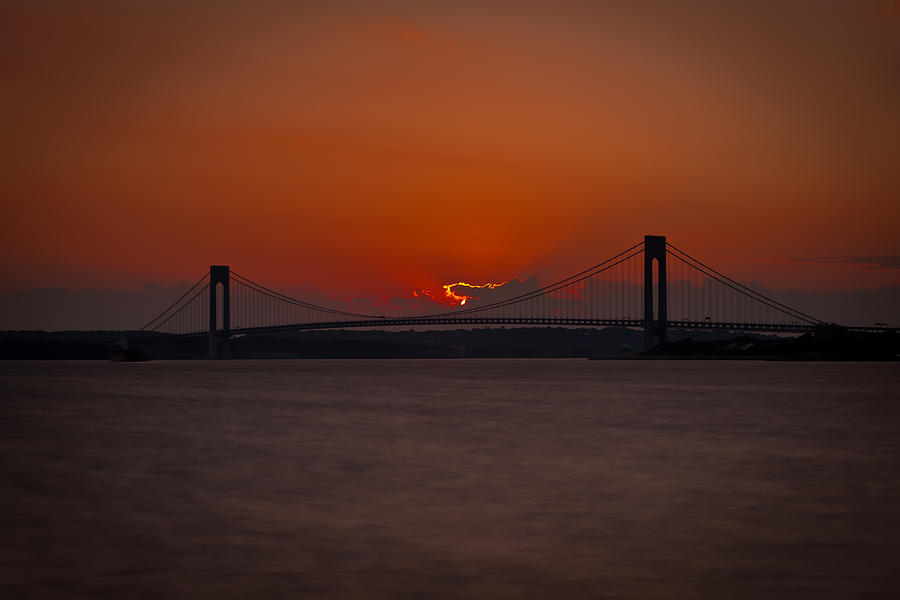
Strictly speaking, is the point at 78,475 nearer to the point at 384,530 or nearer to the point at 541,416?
the point at 384,530

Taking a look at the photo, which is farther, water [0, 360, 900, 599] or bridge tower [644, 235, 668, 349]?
bridge tower [644, 235, 668, 349]

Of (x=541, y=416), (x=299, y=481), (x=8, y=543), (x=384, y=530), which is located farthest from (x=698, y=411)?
(x=8, y=543)

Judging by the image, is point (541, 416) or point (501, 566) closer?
point (501, 566)

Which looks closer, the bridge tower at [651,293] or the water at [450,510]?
→ the water at [450,510]

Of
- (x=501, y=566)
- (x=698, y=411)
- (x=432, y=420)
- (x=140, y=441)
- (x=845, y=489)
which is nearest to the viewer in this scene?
(x=501, y=566)
